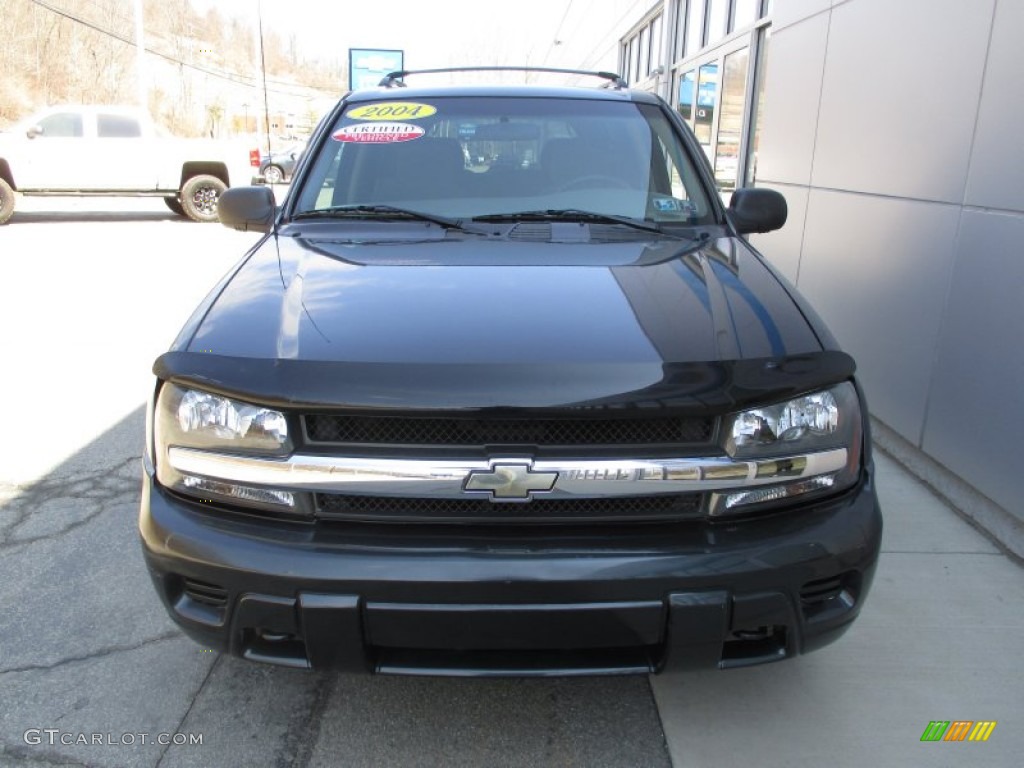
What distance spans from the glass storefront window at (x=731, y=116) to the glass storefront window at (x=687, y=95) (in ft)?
5.71

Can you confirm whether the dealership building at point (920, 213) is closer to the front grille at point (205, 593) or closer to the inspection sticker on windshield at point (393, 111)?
the inspection sticker on windshield at point (393, 111)

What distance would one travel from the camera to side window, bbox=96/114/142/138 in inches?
582

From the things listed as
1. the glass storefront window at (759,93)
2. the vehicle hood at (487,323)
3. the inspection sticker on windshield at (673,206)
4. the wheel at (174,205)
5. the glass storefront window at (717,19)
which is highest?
the glass storefront window at (717,19)

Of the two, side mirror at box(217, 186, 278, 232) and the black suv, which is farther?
side mirror at box(217, 186, 278, 232)

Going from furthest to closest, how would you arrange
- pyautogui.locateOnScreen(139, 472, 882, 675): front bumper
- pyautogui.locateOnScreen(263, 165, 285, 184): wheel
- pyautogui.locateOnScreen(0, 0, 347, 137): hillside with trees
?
pyautogui.locateOnScreen(0, 0, 347, 137): hillside with trees, pyautogui.locateOnScreen(263, 165, 285, 184): wheel, pyautogui.locateOnScreen(139, 472, 882, 675): front bumper

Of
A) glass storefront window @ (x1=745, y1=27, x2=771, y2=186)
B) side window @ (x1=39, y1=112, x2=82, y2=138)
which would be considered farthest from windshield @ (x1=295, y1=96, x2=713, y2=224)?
side window @ (x1=39, y1=112, x2=82, y2=138)

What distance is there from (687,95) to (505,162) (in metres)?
9.49

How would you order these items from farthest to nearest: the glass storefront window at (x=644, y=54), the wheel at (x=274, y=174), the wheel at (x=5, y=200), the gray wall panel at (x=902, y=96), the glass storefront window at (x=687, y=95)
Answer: the wheel at (x=274, y=174) → the glass storefront window at (x=644, y=54) → the wheel at (x=5, y=200) → the glass storefront window at (x=687, y=95) → the gray wall panel at (x=902, y=96)

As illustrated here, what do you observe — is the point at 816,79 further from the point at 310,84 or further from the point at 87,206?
the point at 310,84

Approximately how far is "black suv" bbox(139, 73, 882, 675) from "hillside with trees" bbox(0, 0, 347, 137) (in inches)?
1306

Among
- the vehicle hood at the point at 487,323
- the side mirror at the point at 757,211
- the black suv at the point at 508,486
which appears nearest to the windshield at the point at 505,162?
the side mirror at the point at 757,211

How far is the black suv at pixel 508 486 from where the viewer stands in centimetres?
180

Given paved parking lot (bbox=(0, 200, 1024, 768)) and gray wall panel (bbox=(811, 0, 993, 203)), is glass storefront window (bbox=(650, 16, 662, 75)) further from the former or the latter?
paved parking lot (bbox=(0, 200, 1024, 768))

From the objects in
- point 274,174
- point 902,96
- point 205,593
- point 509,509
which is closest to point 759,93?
point 902,96
